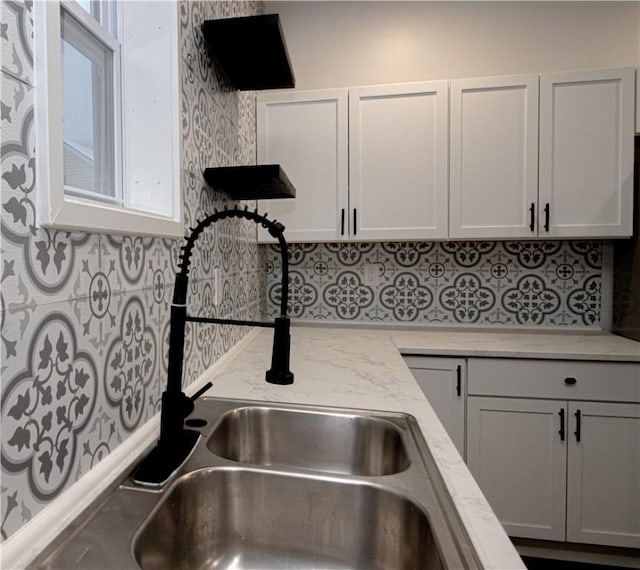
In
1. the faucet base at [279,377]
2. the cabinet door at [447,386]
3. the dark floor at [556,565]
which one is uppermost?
the faucet base at [279,377]

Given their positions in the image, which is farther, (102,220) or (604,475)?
(604,475)

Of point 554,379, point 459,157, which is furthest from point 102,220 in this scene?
point 554,379

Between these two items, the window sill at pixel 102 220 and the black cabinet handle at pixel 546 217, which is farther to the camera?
the black cabinet handle at pixel 546 217

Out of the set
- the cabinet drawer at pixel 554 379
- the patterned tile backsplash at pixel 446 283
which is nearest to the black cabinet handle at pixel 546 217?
the patterned tile backsplash at pixel 446 283

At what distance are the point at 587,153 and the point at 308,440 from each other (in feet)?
6.03

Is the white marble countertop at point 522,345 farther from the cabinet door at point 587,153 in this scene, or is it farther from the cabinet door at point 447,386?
the cabinet door at point 587,153

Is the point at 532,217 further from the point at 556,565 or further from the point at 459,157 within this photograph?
the point at 556,565

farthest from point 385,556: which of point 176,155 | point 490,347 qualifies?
point 490,347

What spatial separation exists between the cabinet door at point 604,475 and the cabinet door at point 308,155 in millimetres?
1408

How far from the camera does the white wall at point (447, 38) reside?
2023mm

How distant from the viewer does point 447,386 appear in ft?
5.70

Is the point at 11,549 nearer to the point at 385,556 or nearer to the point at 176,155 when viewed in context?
the point at 385,556

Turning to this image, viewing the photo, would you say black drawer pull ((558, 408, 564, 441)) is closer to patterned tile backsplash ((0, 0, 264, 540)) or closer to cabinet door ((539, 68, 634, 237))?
cabinet door ((539, 68, 634, 237))

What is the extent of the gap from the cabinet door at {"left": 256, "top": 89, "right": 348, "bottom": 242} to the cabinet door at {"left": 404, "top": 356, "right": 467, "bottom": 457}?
0.77m
